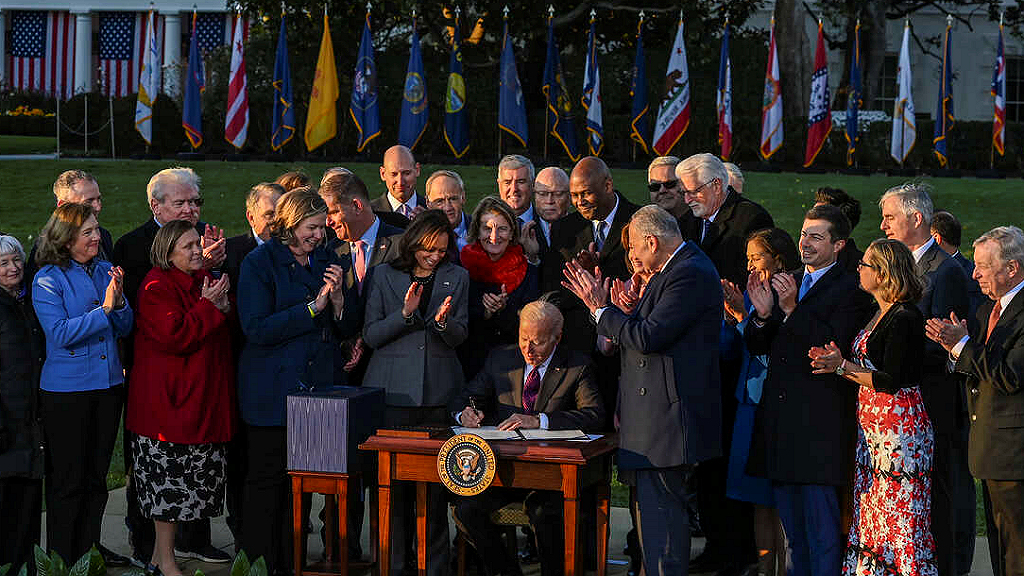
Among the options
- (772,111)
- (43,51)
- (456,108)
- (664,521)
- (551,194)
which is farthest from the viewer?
(43,51)

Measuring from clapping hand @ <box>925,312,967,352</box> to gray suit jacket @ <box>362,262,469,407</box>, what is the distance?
92.7 inches

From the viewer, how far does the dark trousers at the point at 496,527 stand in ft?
22.5

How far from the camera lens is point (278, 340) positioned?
271 inches

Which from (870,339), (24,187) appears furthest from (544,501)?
(24,187)

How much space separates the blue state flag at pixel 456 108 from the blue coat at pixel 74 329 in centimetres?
1590

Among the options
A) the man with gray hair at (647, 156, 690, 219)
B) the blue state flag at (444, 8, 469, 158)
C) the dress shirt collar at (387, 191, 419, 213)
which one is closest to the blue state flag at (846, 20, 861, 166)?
the blue state flag at (444, 8, 469, 158)

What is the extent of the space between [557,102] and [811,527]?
16625mm

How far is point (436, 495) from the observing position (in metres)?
6.98

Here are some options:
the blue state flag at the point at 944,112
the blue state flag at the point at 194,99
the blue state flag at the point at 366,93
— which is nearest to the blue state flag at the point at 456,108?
the blue state flag at the point at 366,93

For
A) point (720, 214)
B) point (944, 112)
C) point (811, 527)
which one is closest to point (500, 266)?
point (720, 214)

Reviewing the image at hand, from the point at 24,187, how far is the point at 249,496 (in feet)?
56.0

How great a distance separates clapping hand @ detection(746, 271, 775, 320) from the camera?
6711 mm

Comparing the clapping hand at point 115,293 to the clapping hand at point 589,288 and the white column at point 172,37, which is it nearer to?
the clapping hand at point 589,288

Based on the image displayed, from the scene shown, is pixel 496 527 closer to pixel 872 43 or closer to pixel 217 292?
pixel 217 292
